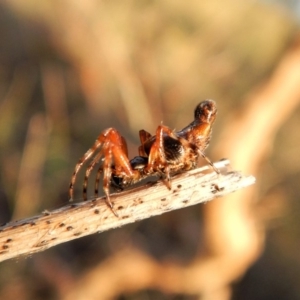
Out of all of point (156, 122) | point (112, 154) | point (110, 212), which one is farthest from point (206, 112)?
point (156, 122)

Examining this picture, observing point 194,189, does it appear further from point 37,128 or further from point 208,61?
point 208,61

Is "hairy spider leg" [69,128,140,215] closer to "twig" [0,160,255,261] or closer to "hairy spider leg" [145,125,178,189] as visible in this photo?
"hairy spider leg" [145,125,178,189]

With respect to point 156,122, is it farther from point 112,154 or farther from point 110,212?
point 110,212

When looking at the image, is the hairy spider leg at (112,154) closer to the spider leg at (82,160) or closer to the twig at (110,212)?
the spider leg at (82,160)

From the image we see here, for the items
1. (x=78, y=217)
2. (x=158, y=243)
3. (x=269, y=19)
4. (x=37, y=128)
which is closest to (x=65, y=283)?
(x=158, y=243)

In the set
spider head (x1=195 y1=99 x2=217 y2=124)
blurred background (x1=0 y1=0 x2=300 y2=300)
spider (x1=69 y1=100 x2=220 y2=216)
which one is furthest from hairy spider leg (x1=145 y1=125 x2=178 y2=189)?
blurred background (x1=0 y1=0 x2=300 y2=300)

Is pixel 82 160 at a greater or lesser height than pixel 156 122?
lesser
